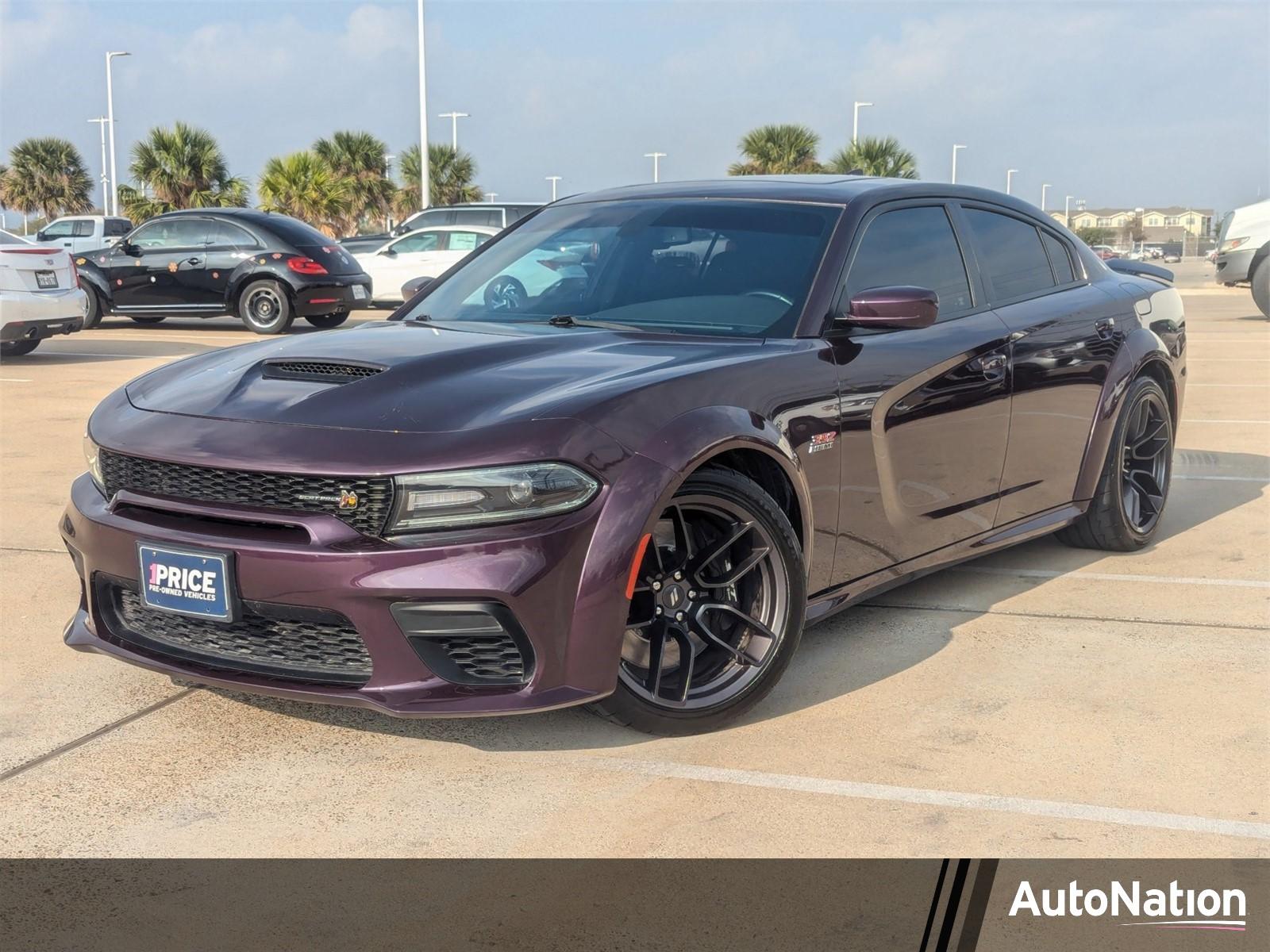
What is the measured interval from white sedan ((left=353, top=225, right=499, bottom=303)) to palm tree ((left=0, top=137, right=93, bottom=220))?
50.7 metres

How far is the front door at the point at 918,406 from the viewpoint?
4383 mm

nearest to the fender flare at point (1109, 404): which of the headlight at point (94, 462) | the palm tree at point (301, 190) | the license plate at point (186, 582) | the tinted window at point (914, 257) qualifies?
the tinted window at point (914, 257)

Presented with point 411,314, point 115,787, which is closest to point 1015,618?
point 411,314

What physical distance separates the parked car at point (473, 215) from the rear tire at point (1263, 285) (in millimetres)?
10409

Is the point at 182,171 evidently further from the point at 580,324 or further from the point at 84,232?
the point at 580,324

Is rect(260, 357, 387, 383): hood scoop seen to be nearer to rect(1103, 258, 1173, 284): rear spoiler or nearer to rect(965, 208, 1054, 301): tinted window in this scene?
rect(965, 208, 1054, 301): tinted window

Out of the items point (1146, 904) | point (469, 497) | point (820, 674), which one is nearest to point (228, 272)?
point (820, 674)

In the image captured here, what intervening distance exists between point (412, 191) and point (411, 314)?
177ft

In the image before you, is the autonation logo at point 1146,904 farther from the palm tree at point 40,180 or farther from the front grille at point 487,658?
the palm tree at point 40,180

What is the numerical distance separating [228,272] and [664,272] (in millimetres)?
13164

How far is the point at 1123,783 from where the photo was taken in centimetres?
356

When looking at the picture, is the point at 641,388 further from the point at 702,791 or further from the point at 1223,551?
the point at 1223,551

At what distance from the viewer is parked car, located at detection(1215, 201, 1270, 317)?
1975 centimetres

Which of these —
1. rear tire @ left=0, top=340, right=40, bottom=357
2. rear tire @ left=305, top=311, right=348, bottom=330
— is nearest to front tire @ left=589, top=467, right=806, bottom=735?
rear tire @ left=0, top=340, right=40, bottom=357
